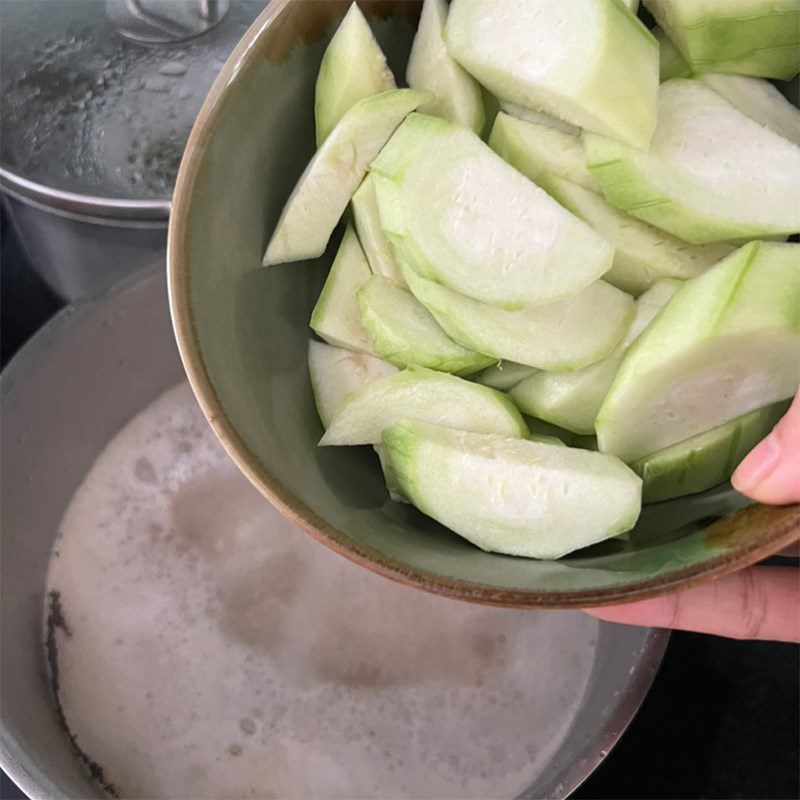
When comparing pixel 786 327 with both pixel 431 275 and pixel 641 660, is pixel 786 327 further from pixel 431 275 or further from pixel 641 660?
pixel 641 660

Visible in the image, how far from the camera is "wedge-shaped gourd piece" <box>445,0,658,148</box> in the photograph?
46 cm

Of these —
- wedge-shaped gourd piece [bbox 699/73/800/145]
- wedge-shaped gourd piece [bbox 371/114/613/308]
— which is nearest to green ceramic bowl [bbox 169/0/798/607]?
wedge-shaped gourd piece [bbox 371/114/613/308]

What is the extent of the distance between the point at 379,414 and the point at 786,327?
9.5 inches

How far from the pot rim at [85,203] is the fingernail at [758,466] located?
0.62 m

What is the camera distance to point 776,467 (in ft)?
1.45

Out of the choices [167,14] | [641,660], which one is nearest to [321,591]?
[641,660]

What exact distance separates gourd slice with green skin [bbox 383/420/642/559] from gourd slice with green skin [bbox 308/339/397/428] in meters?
0.07

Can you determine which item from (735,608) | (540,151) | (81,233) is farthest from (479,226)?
(81,233)

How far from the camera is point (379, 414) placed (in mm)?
531

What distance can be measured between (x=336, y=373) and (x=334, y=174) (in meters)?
0.14

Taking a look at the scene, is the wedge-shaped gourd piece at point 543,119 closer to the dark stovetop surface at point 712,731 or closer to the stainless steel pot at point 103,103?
the stainless steel pot at point 103,103

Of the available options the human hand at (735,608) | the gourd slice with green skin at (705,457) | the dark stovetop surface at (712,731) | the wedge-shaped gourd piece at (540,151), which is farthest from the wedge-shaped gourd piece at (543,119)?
the dark stovetop surface at (712,731)

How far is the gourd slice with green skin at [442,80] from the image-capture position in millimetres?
538

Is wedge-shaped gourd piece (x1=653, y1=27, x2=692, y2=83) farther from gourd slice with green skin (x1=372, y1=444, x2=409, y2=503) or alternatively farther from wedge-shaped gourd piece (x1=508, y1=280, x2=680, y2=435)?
gourd slice with green skin (x1=372, y1=444, x2=409, y2=503)
